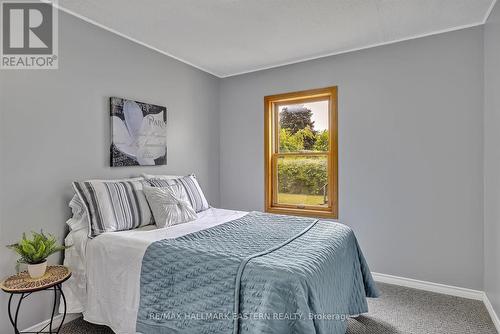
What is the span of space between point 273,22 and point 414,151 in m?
1.86

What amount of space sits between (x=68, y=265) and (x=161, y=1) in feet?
7.10

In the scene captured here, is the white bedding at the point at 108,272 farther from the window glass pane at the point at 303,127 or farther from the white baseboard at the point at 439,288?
the white baseboard at the point at 439,288

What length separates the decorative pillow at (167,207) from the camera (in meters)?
2.48

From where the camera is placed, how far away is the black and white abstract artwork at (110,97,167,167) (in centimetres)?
274

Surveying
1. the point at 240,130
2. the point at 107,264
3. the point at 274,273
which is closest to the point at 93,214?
the point at 107,264

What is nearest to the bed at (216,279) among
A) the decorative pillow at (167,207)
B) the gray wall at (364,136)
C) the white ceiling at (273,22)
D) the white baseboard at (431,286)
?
the decorative pillow at (167,207)

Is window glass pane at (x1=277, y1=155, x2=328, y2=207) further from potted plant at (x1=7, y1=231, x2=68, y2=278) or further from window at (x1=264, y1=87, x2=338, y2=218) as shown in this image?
potted plant at (x1=7, y1=231, x2=68, y2=278)

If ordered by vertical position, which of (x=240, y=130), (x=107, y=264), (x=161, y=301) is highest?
(x=240, y=130)

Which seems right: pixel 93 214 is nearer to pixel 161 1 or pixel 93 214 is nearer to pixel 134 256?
pixel 134 256

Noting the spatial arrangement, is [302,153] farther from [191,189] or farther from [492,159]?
[492,159]

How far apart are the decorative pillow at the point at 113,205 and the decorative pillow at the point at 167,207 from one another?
0.26 feet

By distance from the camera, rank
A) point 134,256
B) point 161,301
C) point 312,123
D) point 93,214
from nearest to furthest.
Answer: point 161,301, point 134,256, point 93,214, point 312,123

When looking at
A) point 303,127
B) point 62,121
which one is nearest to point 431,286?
point 303,127

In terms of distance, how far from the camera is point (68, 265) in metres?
2.27
